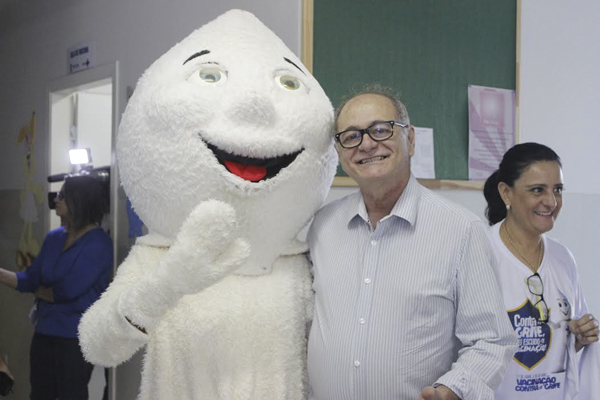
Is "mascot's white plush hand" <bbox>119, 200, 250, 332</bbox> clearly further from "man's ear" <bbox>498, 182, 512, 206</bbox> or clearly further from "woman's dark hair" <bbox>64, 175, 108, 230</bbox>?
"woman's dark hair" <bbox>64, 175, 108, 230</bbox>

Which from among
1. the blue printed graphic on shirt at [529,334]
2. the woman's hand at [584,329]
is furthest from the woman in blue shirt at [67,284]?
the woman's hand at [584,329]

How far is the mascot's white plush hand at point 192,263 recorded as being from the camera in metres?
1.24

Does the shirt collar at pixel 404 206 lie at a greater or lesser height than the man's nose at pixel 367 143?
lesser

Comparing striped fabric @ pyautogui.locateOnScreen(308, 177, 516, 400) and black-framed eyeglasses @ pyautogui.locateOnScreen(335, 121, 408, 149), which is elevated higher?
black-framed eyeglasses @ pyautogui.locateOnScreen(335, 121, 408, 149)

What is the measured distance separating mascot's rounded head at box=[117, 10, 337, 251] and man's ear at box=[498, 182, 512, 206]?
841 mm

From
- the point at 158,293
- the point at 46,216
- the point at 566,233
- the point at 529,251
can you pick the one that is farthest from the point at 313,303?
the point at 46,216

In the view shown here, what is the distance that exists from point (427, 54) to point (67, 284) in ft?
6.46

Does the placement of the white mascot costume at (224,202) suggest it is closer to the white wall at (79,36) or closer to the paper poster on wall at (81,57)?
the white wall at (79,36)

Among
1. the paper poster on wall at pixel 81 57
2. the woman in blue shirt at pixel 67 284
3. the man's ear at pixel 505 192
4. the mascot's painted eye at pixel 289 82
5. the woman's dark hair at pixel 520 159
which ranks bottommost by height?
the woman in blue shirt at pixel 67 284

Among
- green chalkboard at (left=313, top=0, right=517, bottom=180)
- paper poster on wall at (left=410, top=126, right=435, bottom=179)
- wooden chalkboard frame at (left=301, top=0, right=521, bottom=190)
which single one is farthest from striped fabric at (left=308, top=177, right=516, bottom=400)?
paper poster on wall at (left=410, top=126, right=435, bottom=179)

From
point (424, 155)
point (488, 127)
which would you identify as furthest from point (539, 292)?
point (488, 127)

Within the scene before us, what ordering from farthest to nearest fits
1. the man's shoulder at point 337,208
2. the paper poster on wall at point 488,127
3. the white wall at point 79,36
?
the paper poster on wall at point 488,127 < the white wall at point 79,36 < the man's shoulder at point 337,208

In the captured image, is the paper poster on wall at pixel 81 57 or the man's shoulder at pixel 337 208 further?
the paper poster on wall at pixel 81 57

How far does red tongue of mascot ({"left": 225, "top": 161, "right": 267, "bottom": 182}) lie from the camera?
1.40 meters
